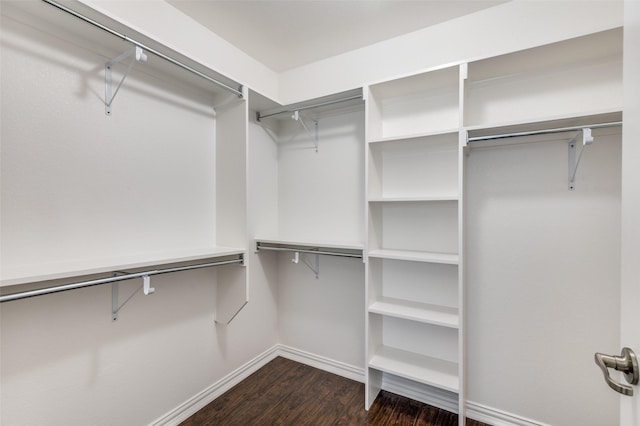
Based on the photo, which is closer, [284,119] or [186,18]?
[186,18]

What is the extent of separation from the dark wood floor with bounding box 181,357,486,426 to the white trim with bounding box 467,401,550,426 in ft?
0.16

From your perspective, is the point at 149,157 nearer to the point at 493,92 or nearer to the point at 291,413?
the point at 291,413

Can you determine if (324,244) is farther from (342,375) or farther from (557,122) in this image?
(557,122)

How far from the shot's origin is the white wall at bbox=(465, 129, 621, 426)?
1.58 m

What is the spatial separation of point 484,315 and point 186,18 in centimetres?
281

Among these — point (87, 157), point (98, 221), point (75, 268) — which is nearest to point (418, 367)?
point (75, 268)

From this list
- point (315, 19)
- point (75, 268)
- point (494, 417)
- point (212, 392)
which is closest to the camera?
point (75, 268)

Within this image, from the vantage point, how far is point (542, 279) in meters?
1.72

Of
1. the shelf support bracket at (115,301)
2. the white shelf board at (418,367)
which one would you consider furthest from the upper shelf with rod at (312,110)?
the white shelf board at (418,367)

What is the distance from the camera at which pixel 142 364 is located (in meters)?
1.68

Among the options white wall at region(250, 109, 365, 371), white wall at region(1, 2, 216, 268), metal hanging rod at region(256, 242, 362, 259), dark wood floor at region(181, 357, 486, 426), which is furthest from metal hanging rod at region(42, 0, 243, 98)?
dark wood floor at region(181, 357, 486, 426)

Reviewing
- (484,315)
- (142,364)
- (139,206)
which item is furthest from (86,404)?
(484,315)

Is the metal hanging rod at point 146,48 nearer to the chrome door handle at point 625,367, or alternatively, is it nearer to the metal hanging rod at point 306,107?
the metal hanging rod at point 306,107

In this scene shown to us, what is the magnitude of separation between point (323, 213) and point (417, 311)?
1.07m
